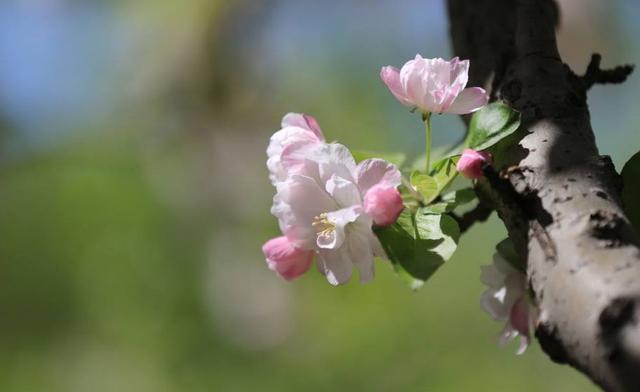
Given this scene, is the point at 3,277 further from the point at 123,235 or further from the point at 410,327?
the point at 410,327

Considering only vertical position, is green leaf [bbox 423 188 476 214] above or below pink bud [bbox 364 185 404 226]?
below

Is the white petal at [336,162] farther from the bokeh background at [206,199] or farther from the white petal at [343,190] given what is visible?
the bokeh background at [206,199]

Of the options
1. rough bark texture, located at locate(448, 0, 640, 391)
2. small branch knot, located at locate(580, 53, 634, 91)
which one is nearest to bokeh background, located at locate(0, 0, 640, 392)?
small branch knot, located at locate(580, 53, 634, 91)

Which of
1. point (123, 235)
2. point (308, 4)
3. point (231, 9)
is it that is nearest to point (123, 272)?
point (123, 235)

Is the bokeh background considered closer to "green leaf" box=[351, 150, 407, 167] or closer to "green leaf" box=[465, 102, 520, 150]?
"green leaf" box=[351, 150, 407, 167]

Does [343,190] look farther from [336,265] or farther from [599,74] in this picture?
Answer: [599,74]

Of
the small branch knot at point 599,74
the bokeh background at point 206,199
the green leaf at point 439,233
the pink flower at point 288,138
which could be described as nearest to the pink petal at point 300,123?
the pink flower at point 288,138
